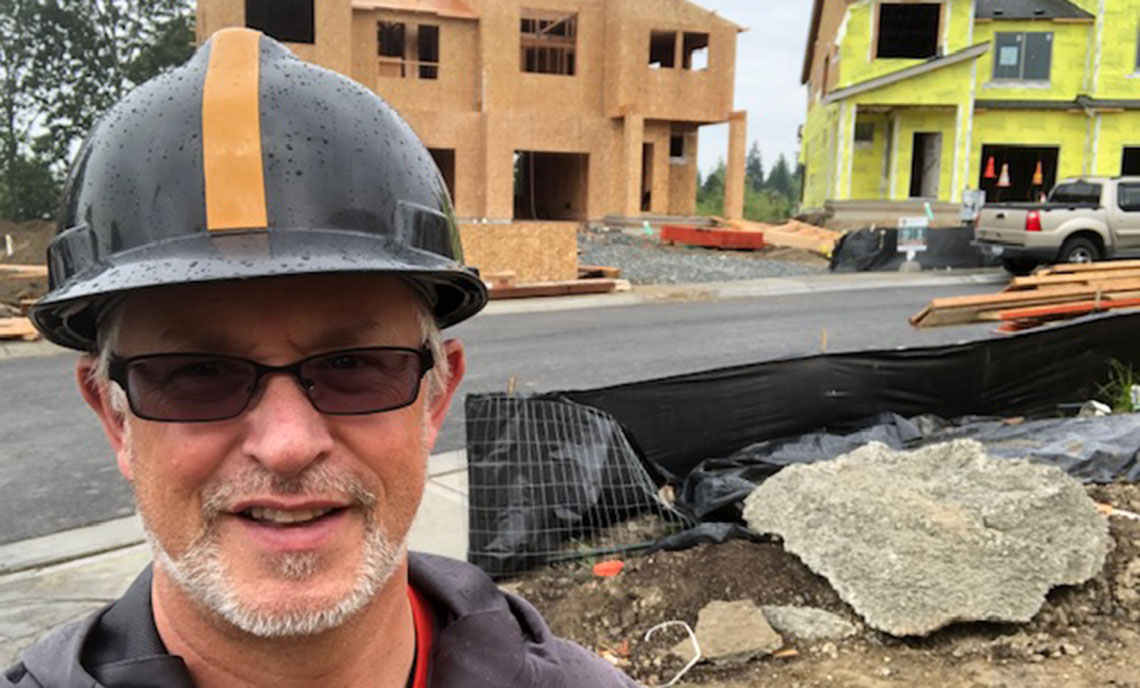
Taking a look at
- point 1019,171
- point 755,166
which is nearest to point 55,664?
point 1019,171

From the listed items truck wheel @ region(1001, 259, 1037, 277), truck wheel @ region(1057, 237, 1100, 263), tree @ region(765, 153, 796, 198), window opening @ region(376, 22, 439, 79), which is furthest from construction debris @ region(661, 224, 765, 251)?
tree @ region(765, 153, 796, 198)

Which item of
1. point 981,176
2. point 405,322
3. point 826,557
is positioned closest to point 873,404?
point 826,557

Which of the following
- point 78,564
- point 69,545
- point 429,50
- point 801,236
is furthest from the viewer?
point 429,50

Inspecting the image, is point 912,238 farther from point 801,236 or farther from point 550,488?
point 550,488

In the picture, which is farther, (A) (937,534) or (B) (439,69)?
(B) (439,69)

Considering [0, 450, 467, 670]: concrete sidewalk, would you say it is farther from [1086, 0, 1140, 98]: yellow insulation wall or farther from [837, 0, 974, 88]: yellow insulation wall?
[1086, 0, 1140, 98]: yellow insulation wall

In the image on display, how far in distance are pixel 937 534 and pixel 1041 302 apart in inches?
262

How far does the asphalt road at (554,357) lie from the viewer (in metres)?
6.64

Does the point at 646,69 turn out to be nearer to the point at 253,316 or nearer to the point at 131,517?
the point at 131,517

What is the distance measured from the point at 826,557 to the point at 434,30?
27.9m

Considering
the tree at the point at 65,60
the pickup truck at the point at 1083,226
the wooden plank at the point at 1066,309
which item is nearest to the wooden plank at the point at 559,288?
the pickup truck at the point at 1083,226

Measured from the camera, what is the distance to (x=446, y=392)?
163cm

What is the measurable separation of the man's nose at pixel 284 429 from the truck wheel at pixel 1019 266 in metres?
20.2

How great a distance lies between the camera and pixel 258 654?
1.26 metres
